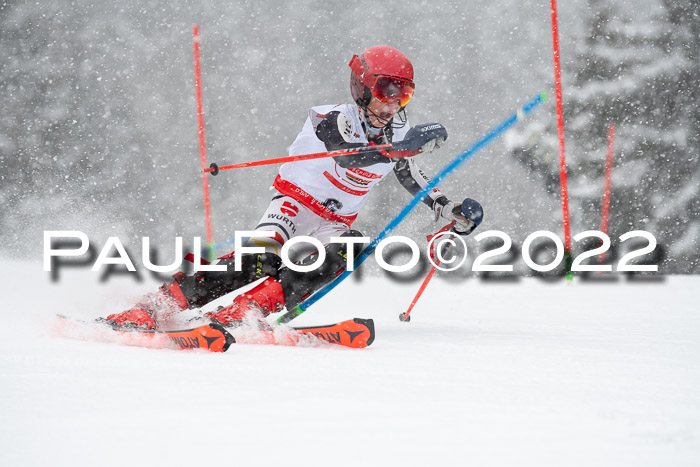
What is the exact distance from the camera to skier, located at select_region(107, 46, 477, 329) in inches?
110

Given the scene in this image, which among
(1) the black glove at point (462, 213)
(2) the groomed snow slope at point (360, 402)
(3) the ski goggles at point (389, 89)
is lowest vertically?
(2) the groomed snow slope at point (360, 402)

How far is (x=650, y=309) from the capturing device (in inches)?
163

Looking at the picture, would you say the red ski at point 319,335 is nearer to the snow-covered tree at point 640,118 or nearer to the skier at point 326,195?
the skier at point 326,195

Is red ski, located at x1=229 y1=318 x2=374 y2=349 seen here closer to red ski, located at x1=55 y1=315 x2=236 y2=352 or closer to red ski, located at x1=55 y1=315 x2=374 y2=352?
red ski, located at x1=55 y1=315 x2=374 y2=352

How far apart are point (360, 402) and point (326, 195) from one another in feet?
6.41

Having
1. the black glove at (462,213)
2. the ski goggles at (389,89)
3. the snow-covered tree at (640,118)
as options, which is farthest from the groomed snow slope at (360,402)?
the snow-covered tree at (640,118)

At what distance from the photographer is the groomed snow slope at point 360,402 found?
108 centimetres

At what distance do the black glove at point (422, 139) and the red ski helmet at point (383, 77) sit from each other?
0.69 ft

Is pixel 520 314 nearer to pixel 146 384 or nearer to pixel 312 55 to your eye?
pixel 146 384

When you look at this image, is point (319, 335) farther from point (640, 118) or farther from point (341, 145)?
point (640, 118)

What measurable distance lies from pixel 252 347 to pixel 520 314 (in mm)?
2312

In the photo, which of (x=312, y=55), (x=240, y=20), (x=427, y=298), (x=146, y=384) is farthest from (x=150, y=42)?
(x=146, y=384)

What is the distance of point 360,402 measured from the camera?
1.41 m

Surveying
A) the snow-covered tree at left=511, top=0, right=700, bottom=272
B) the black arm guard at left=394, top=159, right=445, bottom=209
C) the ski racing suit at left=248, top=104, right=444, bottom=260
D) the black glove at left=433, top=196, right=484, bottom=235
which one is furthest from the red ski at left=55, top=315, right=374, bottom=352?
the snow-covered tree at left=511, top=0, right=700, bottom=272
